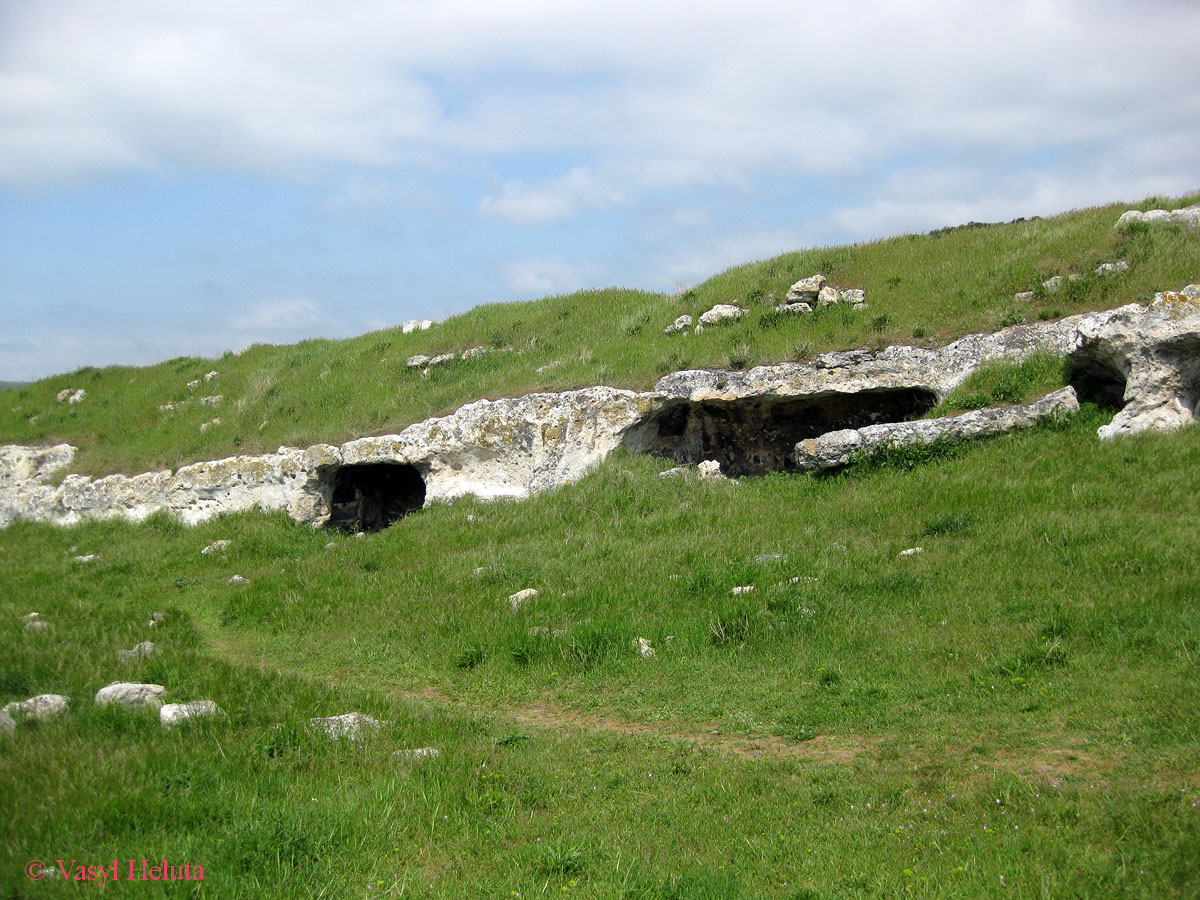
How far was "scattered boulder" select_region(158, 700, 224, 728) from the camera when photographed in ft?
19.7

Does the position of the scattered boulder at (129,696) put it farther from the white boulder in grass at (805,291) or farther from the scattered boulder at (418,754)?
the white boulder in grass at (805,291)

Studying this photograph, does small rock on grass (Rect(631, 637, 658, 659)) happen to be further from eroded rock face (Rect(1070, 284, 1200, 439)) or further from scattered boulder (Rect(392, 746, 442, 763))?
eroded rock face (Rect(1070, 284, 1200, 439))

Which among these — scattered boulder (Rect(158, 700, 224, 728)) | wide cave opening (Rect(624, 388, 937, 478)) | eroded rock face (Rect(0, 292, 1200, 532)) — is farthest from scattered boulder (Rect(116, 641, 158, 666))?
wide cave opening (Rect(624, 388, 937, 478))

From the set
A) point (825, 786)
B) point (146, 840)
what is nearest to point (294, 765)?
point (146, 840)

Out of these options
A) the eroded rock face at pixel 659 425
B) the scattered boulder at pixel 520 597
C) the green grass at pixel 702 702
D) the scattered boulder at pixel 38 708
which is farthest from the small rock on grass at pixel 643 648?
the eroded rock face at pixel 659 425

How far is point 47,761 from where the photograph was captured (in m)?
5.08

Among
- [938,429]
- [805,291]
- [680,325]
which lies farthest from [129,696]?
[805,291]

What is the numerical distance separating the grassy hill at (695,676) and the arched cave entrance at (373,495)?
1570 millimetres

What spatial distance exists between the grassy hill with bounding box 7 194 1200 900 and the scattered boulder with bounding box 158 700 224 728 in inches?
7.2

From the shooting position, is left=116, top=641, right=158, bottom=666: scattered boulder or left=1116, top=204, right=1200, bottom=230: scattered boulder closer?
left=116, top=641, right=158, bottom=666: scattered boulder

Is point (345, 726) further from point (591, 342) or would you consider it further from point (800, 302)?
point (591, 342)

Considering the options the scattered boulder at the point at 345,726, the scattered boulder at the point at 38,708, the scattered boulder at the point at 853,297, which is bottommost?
the scattered boulder at the point at 345,726

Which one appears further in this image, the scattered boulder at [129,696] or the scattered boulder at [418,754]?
the scattered boulder at [129,696]

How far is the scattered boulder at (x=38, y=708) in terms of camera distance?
5840 mm
